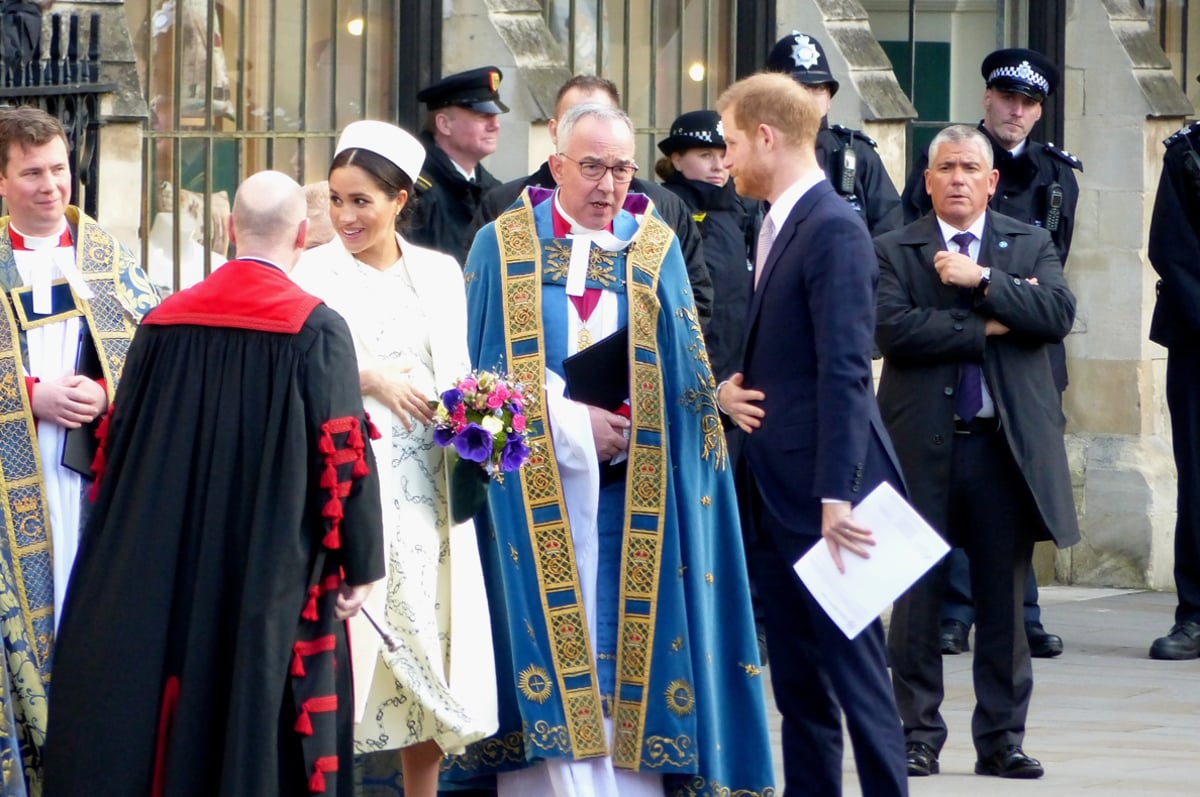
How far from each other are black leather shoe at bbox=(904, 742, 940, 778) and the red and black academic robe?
100 inches

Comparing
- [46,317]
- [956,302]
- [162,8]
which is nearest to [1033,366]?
[956,302]

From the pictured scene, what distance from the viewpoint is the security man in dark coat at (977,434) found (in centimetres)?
715

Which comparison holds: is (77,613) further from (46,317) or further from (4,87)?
(4,87)

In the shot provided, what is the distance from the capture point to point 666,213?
789 cm

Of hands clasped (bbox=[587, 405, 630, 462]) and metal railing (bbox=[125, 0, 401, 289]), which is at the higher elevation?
metal railing (bbox=[125, 0, 401, 289])

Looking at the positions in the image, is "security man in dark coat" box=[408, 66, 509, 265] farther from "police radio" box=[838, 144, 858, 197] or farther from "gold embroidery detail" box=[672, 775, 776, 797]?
"gold embroidery detail" box=[672, 775, 776, 797]

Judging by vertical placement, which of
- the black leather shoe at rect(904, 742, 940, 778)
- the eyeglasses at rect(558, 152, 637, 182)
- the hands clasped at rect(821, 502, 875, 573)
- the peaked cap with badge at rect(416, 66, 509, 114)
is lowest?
the black leather shoe at rect(904, 742, 940, 778)

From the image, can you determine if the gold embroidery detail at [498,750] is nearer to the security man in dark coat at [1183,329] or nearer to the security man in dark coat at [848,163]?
the security man in dark coat at [848,163]

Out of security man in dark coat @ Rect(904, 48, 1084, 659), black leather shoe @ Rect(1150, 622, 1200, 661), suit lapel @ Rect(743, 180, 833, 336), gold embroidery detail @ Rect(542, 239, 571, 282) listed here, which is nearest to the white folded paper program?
suit lapel @ Rect(743, 180, 833, 336)

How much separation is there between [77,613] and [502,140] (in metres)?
5.53

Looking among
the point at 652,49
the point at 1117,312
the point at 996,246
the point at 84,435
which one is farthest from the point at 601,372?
the point at 1117,312

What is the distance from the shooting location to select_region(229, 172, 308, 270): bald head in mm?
5199

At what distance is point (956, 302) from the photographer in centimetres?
741

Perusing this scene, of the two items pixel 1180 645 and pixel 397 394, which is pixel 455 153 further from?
pixel 1180 645
